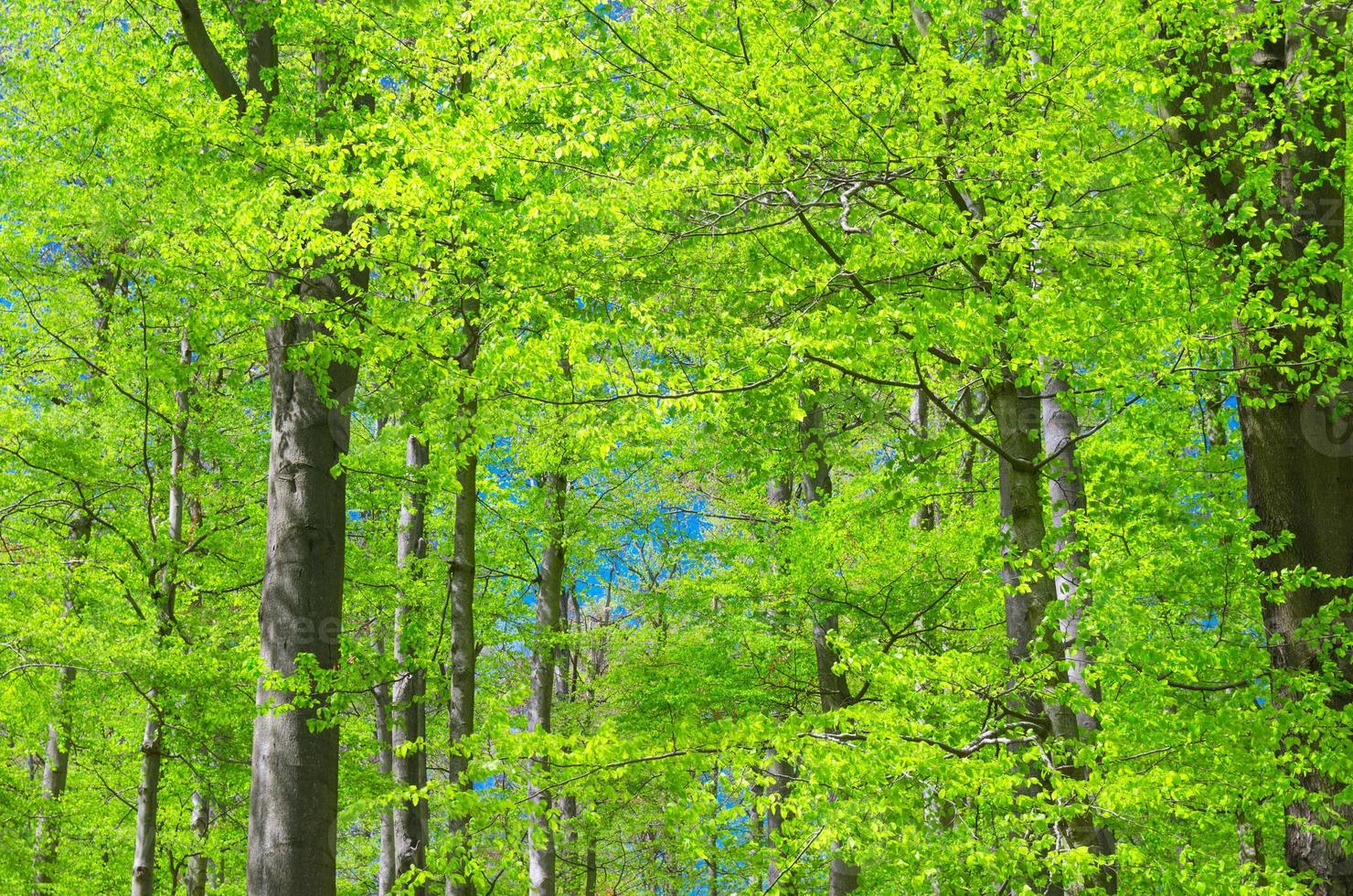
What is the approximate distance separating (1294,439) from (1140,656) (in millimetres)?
2757

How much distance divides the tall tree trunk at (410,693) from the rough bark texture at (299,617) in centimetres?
113

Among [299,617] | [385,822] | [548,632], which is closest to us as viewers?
[299,617]

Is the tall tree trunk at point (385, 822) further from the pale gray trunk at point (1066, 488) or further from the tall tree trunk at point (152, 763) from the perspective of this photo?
the pale gray trunk at point (1066, 488)

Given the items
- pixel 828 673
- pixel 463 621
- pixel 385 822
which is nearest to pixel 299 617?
pixel 463 621

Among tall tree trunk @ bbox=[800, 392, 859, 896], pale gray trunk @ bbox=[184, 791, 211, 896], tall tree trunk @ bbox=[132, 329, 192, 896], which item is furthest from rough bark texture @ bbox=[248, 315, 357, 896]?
pale gray trunk @ bbox=[184, 791, 211, 896]

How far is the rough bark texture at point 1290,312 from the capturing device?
5.47 m

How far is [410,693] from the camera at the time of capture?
1373 cm

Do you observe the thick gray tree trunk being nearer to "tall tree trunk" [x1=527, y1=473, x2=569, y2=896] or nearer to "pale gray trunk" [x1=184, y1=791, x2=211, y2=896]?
"tall tree trunk" [x1=527, y1=473, x2=569, y2=896]

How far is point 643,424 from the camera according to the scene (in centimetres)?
512

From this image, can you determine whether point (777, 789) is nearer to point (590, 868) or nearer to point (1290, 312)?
point (590, 868)

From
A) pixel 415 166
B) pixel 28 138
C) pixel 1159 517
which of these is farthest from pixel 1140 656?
pixel 28 138

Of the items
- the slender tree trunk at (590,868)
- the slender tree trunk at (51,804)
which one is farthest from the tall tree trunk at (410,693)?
the slender tree trunk at (590,868)

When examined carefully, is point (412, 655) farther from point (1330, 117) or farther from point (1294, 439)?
point (1330, 117)

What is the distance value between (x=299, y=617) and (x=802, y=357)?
349 cm
